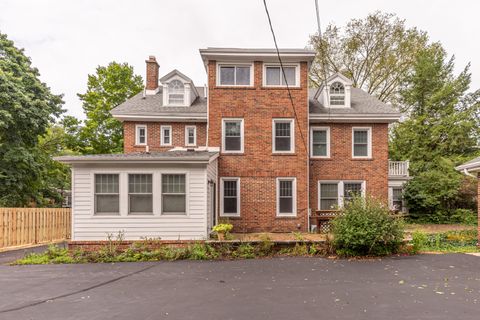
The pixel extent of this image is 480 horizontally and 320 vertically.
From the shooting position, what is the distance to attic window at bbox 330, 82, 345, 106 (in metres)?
16.7

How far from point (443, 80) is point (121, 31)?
2375cm

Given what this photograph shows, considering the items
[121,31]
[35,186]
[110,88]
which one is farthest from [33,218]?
[110,88]

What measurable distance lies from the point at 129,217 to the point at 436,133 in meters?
22.8

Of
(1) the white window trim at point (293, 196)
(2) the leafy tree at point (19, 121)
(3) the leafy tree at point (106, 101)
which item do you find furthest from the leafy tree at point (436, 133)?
(2) the leafy tree at point (19, 121)

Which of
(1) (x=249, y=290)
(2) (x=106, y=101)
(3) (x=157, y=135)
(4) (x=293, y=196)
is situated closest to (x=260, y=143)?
(4) (x=293, y=196)

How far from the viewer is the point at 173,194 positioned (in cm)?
1137

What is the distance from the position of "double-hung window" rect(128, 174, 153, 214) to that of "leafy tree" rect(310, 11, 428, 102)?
65.9 ft

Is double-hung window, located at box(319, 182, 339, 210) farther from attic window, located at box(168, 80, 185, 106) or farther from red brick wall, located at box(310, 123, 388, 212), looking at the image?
attic window, located at box(168, 80, 185, 106)

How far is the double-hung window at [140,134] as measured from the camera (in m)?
16.3

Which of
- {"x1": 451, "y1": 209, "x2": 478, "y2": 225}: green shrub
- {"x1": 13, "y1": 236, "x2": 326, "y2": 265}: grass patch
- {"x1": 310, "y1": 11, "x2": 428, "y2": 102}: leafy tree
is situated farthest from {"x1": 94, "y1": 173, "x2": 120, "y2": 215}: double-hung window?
{"x1": 451, "y1": 209, "x2": 478, "y2": 225}: green shrub

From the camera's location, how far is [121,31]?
1636 cm

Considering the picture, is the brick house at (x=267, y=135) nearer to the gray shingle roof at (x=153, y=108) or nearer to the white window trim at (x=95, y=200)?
the gray shingle roof at (x=153, y=108)

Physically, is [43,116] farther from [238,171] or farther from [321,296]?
[321,296]

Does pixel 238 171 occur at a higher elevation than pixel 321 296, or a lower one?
higher
